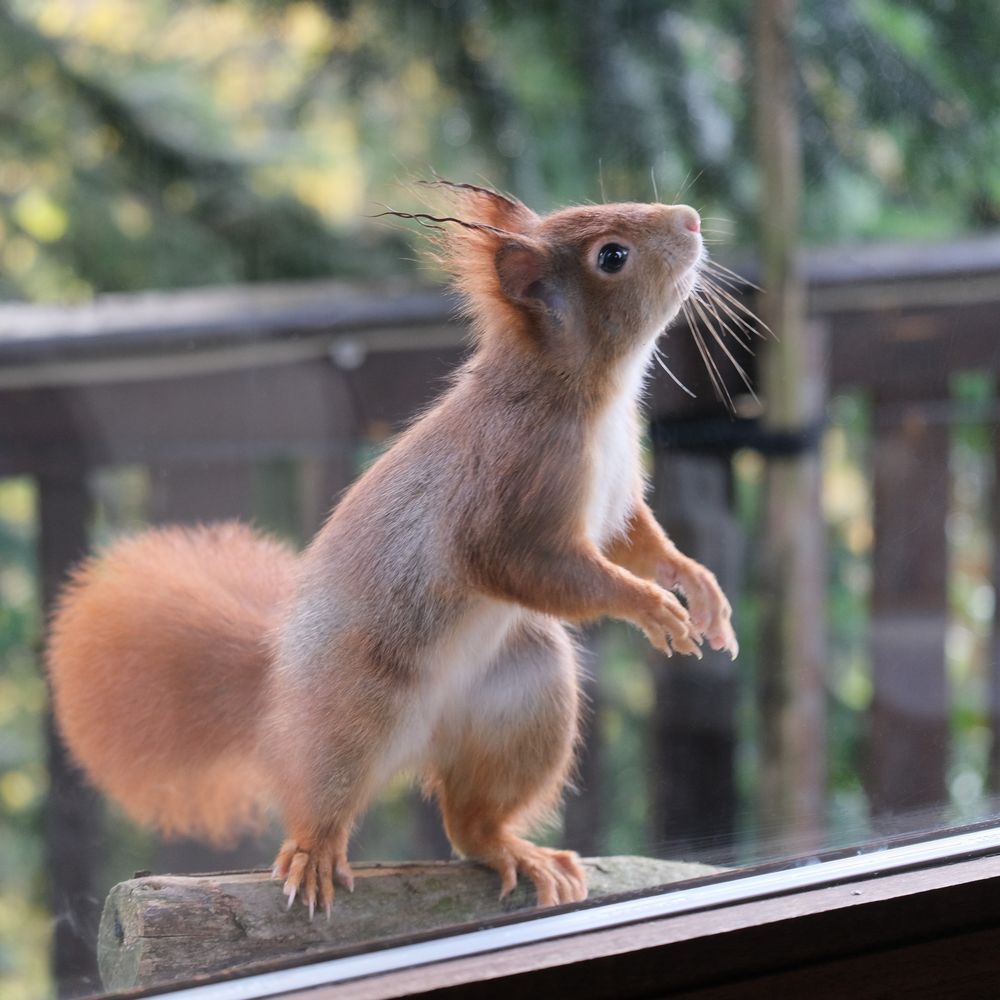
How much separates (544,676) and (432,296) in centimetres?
40

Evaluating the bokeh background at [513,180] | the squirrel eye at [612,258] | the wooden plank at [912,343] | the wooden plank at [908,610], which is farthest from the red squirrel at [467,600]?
the wooden plank at [912,343]

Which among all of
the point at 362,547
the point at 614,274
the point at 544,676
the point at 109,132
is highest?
the point at 109,132

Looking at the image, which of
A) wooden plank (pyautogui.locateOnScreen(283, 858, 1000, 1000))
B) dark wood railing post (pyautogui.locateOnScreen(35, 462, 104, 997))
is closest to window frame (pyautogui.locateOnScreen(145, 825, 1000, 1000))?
wooden plank (pyautogui.locateOnScreen(283, 858, 1000, 1000))

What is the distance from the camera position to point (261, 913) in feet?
2.62

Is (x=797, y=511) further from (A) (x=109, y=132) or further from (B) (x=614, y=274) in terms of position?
(A) (x=109, y=132)

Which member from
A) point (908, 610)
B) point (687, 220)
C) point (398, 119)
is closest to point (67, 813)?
point (687, 220)

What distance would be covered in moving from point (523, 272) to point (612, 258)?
62mm

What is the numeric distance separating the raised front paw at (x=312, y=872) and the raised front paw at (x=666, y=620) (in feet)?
0.97

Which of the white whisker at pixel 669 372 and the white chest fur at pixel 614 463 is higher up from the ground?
the white whisker at pixel 669 372

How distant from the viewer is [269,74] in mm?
1529

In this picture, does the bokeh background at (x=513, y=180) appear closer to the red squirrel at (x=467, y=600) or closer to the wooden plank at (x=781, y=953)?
the red squirrel at (x=467, y=600)

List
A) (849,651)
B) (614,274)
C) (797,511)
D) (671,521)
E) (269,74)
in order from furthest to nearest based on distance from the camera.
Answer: (849,651) → (269,74) → (797,511) → (671,521) → (614,274)

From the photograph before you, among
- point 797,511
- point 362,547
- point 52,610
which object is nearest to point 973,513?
point 797,511

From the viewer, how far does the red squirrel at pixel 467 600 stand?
30.5 inches
